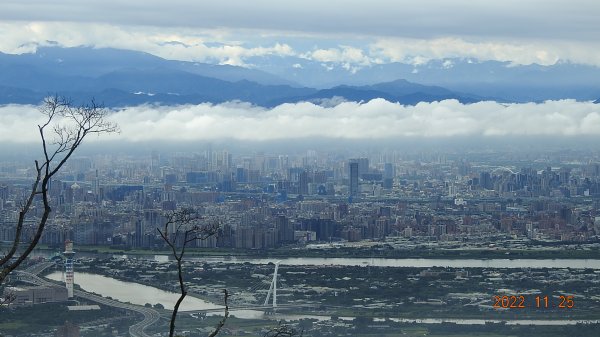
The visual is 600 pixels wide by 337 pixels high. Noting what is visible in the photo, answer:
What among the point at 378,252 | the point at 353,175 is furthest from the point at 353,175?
the point at 378,252

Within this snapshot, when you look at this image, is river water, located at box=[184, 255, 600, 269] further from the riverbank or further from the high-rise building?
the high-rise building

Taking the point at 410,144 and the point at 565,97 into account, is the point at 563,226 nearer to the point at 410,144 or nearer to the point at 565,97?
the point at 410,144

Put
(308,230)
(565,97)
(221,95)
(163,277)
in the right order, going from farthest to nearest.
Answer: (565,97), (221,95), (308,230), (163,277)

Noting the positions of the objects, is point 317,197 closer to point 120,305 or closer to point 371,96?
point 371,96

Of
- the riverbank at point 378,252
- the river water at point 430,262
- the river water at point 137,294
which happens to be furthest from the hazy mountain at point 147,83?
the river water at point 137,294

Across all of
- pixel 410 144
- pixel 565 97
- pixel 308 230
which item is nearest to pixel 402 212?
pixel 308 230

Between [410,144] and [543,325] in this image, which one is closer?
[543,325]
